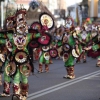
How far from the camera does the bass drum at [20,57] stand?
8.39 meters

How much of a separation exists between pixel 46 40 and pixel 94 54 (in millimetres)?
1325

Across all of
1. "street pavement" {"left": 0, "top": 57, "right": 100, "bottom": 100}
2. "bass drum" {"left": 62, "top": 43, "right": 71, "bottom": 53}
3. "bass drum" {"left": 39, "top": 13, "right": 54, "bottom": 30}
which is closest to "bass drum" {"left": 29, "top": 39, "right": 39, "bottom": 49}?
"bass drum" {"left": 39, "top": 13, "right": 54, "bottom": 30}

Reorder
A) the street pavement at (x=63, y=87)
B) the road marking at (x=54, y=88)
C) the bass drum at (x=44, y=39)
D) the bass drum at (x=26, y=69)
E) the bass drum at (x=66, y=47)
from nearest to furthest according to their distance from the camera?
the bass drum at (x=26, y=69)
the bass drum at (x=44, y=39)
the street pavement at (x=63, y=87)
the road marking at (x=54, y=88)
the bass drum at (x=66, y=47)

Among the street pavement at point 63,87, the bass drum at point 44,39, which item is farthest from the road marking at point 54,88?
the bass drum at point 44,39

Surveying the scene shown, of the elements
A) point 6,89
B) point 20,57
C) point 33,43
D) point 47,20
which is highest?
point 47,20

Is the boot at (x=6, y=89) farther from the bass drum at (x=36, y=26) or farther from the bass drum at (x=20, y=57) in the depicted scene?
the bass drum at (x=36, y=26)

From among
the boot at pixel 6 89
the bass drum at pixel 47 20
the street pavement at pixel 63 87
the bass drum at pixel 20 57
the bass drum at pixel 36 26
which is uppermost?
the bass drum at pixel 47 20

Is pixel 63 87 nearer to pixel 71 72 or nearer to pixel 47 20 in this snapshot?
pixel 71 72

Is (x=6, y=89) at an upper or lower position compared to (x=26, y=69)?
lower

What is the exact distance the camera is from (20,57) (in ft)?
27.5

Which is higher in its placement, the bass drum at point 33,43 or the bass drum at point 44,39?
the bass drum at point 44,39

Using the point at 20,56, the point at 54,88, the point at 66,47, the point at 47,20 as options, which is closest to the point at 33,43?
the point at 20,56

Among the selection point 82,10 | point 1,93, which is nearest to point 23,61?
point 1,93

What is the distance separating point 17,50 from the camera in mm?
8430
